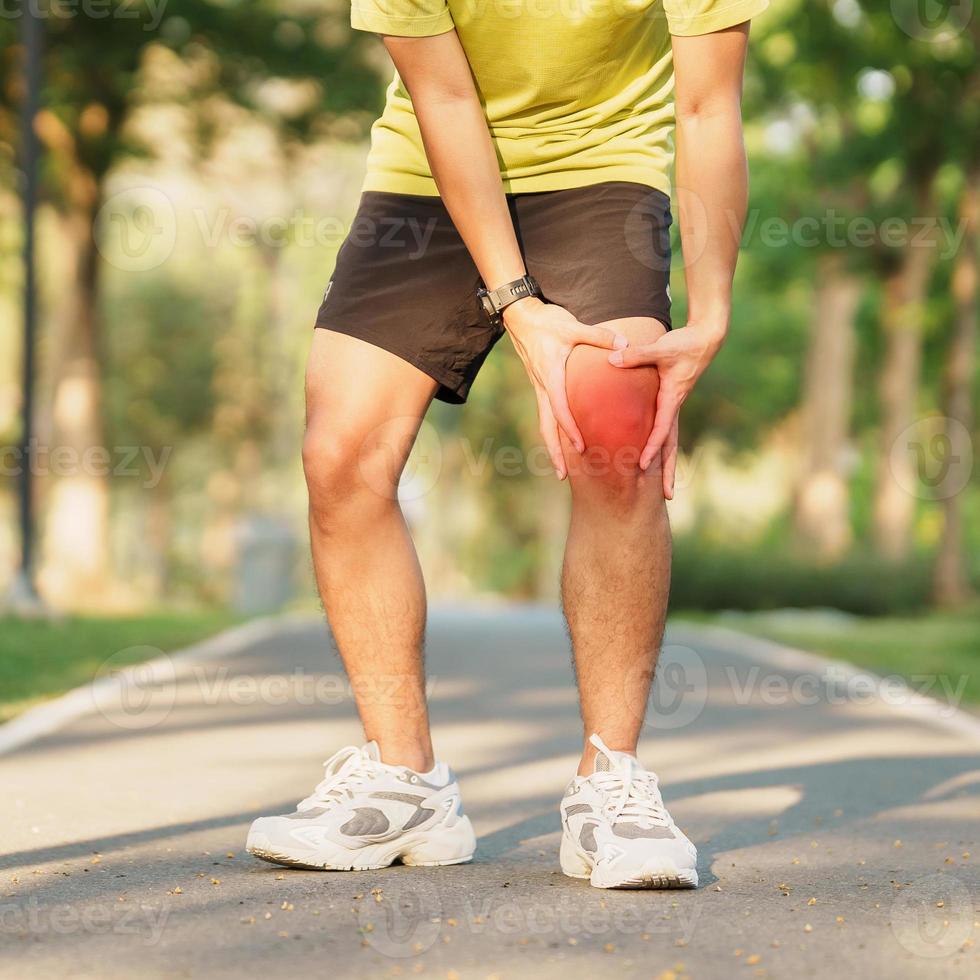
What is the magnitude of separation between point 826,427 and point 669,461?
2233 cm

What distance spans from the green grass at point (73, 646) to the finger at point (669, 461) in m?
3.65

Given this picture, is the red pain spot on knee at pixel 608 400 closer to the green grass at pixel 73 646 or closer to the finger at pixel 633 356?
the finger at pixel 633 356

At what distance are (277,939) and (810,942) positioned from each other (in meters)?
0.81

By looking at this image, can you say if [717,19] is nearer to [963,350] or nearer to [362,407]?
[362,407]

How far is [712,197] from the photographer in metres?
3.39

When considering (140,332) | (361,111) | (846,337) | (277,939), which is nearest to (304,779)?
(277,939)

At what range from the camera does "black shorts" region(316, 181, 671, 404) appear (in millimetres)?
3377

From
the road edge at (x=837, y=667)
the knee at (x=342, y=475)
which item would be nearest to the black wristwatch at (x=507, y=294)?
the knee at (x=342, y=475)

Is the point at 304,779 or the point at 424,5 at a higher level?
the point at 424,5

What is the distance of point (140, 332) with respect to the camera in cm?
3644

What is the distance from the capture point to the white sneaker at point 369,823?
10.8 ft

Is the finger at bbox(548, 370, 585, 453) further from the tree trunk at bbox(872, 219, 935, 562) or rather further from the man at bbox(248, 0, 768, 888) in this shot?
the tree trunk at bbox(872, 219, 935, 562)

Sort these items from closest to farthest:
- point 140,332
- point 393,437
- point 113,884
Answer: point 113,884, point 393,437, point 140,332

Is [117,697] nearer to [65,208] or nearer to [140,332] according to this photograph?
[65,208]
